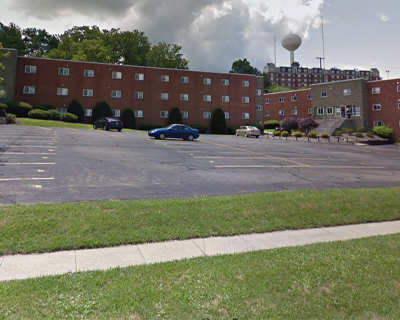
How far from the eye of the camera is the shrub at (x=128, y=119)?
41.5 meters

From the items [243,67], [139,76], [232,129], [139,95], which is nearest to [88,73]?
[139,76]

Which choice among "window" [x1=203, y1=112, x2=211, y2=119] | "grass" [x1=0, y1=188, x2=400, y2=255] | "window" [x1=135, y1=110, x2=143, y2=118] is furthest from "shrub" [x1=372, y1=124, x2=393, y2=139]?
"grass" [x1=0, y1=188, x2=400, y2=255]

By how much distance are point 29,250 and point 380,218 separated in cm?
921

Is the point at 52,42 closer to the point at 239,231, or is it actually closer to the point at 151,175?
the point at 151,175

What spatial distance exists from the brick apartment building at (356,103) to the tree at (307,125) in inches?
159

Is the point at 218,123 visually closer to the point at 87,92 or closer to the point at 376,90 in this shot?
the point at 87,92

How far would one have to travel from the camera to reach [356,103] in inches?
1839

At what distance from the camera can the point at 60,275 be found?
416cm

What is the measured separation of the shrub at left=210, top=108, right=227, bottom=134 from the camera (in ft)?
150

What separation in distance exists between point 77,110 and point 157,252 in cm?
3933

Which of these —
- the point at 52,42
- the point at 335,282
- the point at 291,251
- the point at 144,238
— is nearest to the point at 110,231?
the point at 144,238

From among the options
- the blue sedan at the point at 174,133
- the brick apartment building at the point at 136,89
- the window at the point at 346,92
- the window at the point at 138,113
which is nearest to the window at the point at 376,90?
the window at the point at 346,92

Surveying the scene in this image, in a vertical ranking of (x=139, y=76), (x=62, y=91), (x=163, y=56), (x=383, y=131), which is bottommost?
(x=383, y=131)

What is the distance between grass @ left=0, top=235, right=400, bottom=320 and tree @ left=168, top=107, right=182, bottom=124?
40004 millimetres
